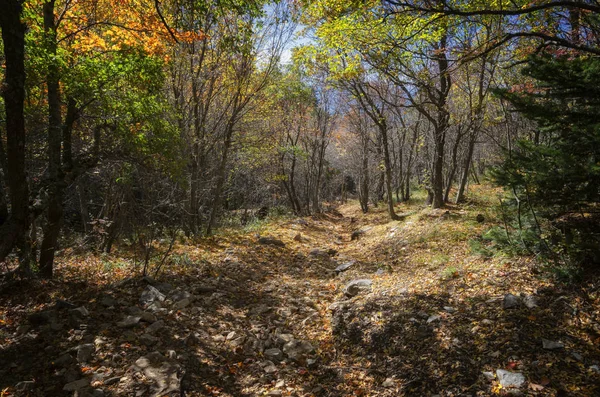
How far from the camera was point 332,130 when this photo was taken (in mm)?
Result: 20453

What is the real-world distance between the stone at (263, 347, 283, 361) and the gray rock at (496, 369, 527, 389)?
8.77ft

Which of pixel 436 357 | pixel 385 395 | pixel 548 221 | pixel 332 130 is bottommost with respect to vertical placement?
pixel 385 395

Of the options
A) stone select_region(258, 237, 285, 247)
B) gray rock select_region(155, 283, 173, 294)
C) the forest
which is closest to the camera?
the forest

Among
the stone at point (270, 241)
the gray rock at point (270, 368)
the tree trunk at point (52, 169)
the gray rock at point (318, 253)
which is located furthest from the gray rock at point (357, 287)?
the tree trunk at point (52, 169)

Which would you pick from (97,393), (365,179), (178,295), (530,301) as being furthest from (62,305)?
(365,179)

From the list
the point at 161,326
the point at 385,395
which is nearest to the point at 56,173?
the point at 161,326

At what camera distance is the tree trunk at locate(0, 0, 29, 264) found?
3.48 m

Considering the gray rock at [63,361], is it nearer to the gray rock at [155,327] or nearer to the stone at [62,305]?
the gray rock at [155,327]

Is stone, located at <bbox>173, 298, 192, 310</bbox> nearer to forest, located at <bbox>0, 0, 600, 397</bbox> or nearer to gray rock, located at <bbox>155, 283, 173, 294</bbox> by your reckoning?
forest, located at <bbox>0, 0, 600, 397</bbox>

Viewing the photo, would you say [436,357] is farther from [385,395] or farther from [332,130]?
[332,130]

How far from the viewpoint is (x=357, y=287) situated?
6.49m

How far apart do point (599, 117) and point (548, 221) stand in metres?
1.77

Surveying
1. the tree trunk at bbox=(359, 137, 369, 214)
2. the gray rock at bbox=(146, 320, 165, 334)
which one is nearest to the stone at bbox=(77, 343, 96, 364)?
the gray rock at bbox=(146, 320, 165, 334)

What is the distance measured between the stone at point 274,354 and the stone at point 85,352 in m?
2.17
